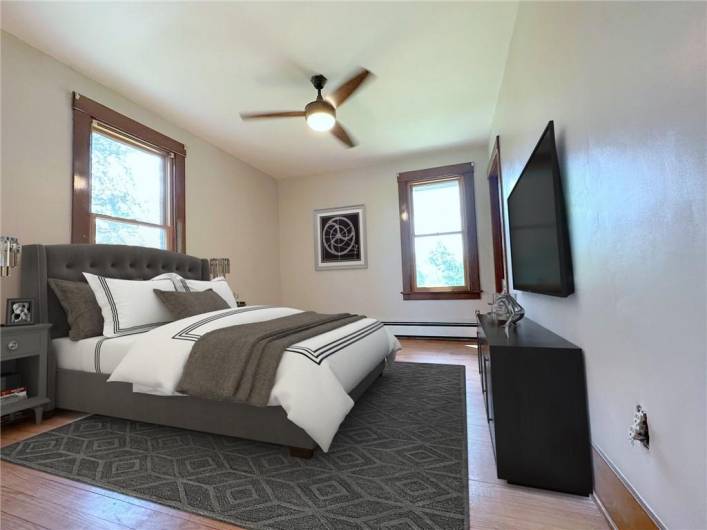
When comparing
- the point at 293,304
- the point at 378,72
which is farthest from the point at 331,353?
the point at 293,304

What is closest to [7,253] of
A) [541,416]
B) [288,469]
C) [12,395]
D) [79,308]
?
[79,308]

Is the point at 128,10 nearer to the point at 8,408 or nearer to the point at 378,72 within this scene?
the point at 378,72

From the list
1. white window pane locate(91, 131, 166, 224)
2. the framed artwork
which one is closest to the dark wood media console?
white window pane locate(91, 131, 166, 224)

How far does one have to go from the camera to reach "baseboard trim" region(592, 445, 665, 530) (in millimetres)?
923

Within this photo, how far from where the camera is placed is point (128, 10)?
2176 mm

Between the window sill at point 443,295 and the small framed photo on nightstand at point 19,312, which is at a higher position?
the small framed photo on nightstand at point 19,312

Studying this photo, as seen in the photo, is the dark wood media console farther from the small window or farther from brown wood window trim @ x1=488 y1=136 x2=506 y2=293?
the small window

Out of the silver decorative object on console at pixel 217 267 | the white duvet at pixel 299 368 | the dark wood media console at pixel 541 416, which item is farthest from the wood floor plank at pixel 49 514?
the silver decorative object on console at pixel 217 267

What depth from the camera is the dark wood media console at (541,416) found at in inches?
50.8

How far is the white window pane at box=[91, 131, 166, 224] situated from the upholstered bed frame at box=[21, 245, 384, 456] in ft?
1.69

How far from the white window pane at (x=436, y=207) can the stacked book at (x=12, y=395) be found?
4394 mm

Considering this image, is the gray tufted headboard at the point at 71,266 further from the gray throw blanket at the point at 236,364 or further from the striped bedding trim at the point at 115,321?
the gray throw blanket at the point at 236,364

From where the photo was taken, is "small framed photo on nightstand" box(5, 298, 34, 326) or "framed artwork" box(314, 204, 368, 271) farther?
"framed artwork" box(314, 204, 368, 271)

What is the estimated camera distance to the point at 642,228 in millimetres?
890
